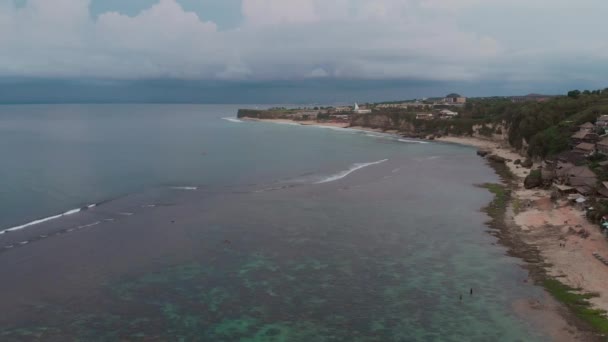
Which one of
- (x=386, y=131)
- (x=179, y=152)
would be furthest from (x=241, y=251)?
(x=386, y=131)

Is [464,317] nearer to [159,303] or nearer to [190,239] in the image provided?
[159,303]

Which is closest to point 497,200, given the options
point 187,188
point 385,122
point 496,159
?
point 496,159

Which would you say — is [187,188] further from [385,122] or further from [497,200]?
[385,122]

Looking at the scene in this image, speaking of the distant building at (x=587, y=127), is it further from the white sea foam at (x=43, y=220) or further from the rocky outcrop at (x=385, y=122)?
the rocky outcrop at (x=385, y=122)

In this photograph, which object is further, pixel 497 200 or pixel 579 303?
pixel 497 200

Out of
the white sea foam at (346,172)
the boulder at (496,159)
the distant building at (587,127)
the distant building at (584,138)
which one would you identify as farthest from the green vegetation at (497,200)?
the boulder at (496,159)

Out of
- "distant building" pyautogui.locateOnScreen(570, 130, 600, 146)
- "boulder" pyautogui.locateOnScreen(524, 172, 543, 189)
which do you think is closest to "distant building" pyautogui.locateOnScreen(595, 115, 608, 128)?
"distant building" pyautogui.locateOnScreen(570, 130, 600, 146)
